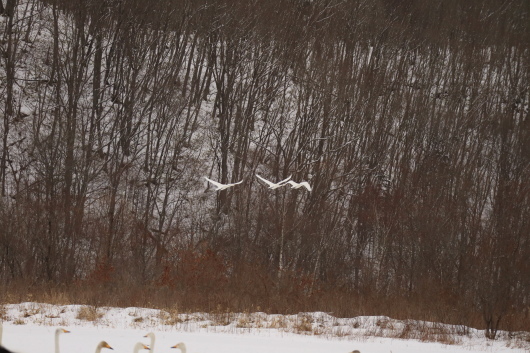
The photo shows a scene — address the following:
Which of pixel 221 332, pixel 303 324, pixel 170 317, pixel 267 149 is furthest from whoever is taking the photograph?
pixel 267 149

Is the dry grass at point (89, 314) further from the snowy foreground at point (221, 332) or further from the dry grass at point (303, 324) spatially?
the dry grass at point (303, 324)

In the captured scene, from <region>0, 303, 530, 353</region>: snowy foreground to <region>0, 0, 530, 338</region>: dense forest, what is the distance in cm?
260

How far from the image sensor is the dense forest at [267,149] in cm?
1902

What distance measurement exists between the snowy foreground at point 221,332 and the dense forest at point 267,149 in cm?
260

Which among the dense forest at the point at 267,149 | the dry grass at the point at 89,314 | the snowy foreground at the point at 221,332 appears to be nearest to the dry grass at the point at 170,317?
the snowy foreground at the point at 221,332

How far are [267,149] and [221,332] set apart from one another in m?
13.5

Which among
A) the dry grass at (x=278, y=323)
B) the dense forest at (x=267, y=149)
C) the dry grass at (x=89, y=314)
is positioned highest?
the dense forest at (x=267, y=149)

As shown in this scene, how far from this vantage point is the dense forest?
19.0m

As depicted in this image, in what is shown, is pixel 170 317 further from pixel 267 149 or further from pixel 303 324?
pixel 267 149

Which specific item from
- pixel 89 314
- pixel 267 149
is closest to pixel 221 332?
pixel 89 314

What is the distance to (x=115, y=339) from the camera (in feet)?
33.1

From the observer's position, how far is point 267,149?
80.5ft

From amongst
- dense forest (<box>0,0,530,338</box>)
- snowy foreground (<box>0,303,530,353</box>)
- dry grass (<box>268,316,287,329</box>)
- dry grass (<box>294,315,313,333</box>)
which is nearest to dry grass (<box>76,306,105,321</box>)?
snowy foreground (<box>0,303,530,353</box>)

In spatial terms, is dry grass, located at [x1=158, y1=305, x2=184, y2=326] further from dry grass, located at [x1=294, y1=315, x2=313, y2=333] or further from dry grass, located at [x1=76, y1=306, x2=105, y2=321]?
dry grass, located at [x1=294, y1=315, x2=313, y2=333]
